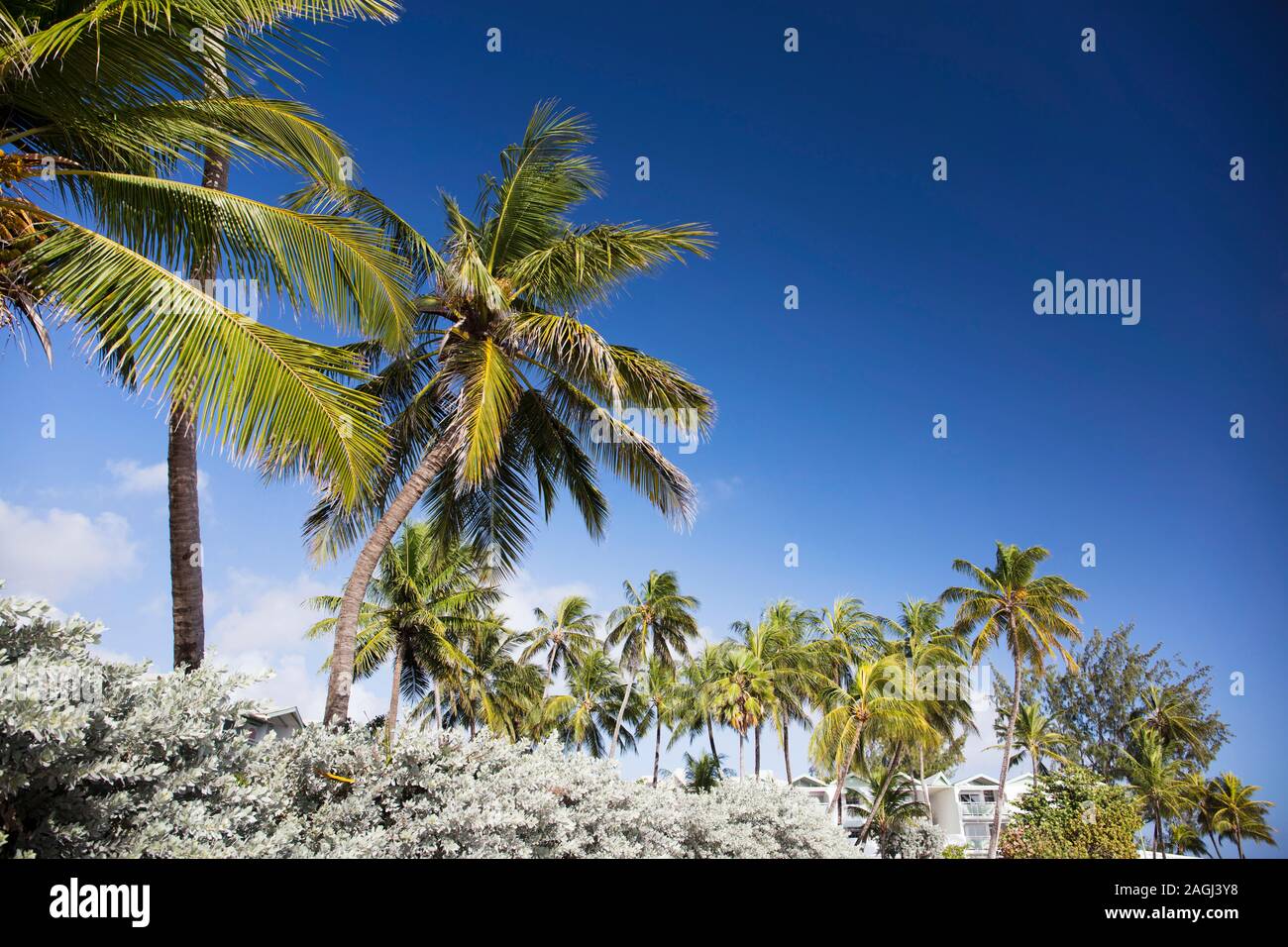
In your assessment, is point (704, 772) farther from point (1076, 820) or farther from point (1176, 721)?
point (1176, 721)

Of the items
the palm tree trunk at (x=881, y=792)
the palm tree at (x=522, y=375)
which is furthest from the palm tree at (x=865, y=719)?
the palm tree at (x=522, y=375)

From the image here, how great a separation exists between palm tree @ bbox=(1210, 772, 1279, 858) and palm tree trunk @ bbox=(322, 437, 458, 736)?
173ft

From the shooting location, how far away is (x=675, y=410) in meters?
10.4

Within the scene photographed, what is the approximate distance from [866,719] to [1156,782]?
2482 centimetres

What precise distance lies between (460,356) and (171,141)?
4.09m

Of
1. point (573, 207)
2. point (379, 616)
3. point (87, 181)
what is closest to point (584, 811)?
point (87, 181)

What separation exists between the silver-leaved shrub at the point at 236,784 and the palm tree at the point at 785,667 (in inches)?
983

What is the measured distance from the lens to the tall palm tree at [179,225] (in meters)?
4.78

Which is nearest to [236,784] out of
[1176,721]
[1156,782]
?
[1156,782]

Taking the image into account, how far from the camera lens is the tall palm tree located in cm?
478

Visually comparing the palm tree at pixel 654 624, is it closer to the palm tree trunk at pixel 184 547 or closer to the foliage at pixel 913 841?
the foliage at pixel 913 841

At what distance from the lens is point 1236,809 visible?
42.2m
